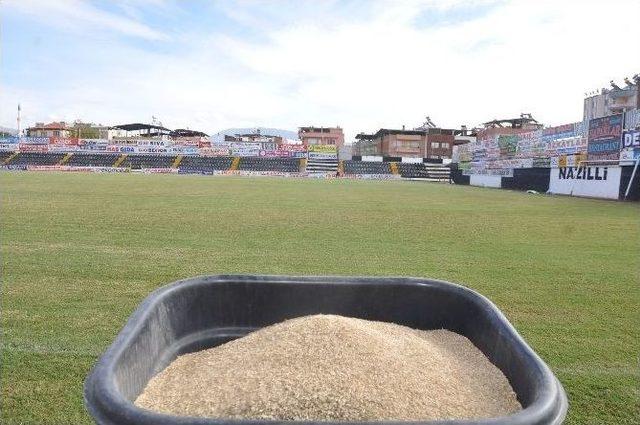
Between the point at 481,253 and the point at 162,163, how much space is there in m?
53.0

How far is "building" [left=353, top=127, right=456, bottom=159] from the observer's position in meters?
76.1

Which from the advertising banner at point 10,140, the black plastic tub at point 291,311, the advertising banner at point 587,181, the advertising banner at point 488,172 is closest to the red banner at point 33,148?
the advertising banner at point 10,140

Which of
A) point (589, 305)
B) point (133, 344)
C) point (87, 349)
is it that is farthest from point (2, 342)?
point (589, 305)

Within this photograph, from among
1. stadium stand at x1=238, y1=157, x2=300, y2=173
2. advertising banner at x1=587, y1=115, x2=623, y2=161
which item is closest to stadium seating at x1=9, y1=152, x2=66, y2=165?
stadium stand at x1=238, y1=157, x2=300, y2=173

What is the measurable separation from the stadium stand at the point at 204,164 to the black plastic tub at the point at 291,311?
5312 centimetres

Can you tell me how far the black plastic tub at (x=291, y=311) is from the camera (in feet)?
7.14

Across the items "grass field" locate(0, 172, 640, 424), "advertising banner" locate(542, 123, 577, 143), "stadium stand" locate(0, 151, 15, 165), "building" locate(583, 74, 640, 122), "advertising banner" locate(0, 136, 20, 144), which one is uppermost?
"building" locate(583, 74, 640, 122)

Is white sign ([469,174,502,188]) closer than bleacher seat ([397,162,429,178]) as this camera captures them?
Yes

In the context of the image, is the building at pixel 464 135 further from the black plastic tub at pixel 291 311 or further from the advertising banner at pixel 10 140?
the black plastic tub at pixel 291 311

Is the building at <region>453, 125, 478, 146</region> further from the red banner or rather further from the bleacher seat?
the red banner

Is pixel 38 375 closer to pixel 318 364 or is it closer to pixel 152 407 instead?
pixel 152 407

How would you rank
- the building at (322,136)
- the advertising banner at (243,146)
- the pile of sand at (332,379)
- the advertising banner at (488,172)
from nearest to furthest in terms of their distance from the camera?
the pile of sand at (332,379) < the advertising banner at (488,172) < the advertising banner at (243,146) < the building at (322,136)

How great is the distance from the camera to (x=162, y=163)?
188 feet

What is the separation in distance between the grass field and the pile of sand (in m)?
1.01
